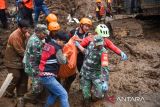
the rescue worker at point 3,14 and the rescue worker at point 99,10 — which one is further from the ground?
the rescue worker at point 3,14

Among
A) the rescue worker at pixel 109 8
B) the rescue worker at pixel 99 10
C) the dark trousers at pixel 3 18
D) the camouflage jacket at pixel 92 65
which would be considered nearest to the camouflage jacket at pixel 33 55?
the camouflage jacket at pixel 92 65

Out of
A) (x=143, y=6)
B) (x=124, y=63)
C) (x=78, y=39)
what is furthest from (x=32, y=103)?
(x=143, y=6)

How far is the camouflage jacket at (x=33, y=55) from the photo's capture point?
25.1 feet

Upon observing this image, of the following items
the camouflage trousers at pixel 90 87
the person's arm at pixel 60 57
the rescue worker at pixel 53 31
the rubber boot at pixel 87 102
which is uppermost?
the rescue worker at pixel 53 31

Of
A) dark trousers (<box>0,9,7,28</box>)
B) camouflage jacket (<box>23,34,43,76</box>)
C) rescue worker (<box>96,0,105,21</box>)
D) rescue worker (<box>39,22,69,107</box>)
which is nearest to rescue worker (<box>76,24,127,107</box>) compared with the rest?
rescue worker (<box>39,22,69,107</box>)

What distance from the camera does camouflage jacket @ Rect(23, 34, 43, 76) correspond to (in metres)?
7.66

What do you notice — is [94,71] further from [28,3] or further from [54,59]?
[28,3]

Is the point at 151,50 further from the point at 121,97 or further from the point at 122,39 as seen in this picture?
the point at 121,97

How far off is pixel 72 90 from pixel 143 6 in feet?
16.7

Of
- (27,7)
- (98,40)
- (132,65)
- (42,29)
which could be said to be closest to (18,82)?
(42,29)

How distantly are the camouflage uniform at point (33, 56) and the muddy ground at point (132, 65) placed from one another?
1.13 m

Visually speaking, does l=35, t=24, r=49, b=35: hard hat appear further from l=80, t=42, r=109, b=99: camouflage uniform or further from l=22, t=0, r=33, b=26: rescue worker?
l=22, t=0, r=33, b=26: rescue worker

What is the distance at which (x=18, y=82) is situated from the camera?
885 centimetres

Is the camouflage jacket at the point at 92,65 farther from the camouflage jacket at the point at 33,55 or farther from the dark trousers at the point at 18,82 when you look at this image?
the dark trousers at the point at 18,82
